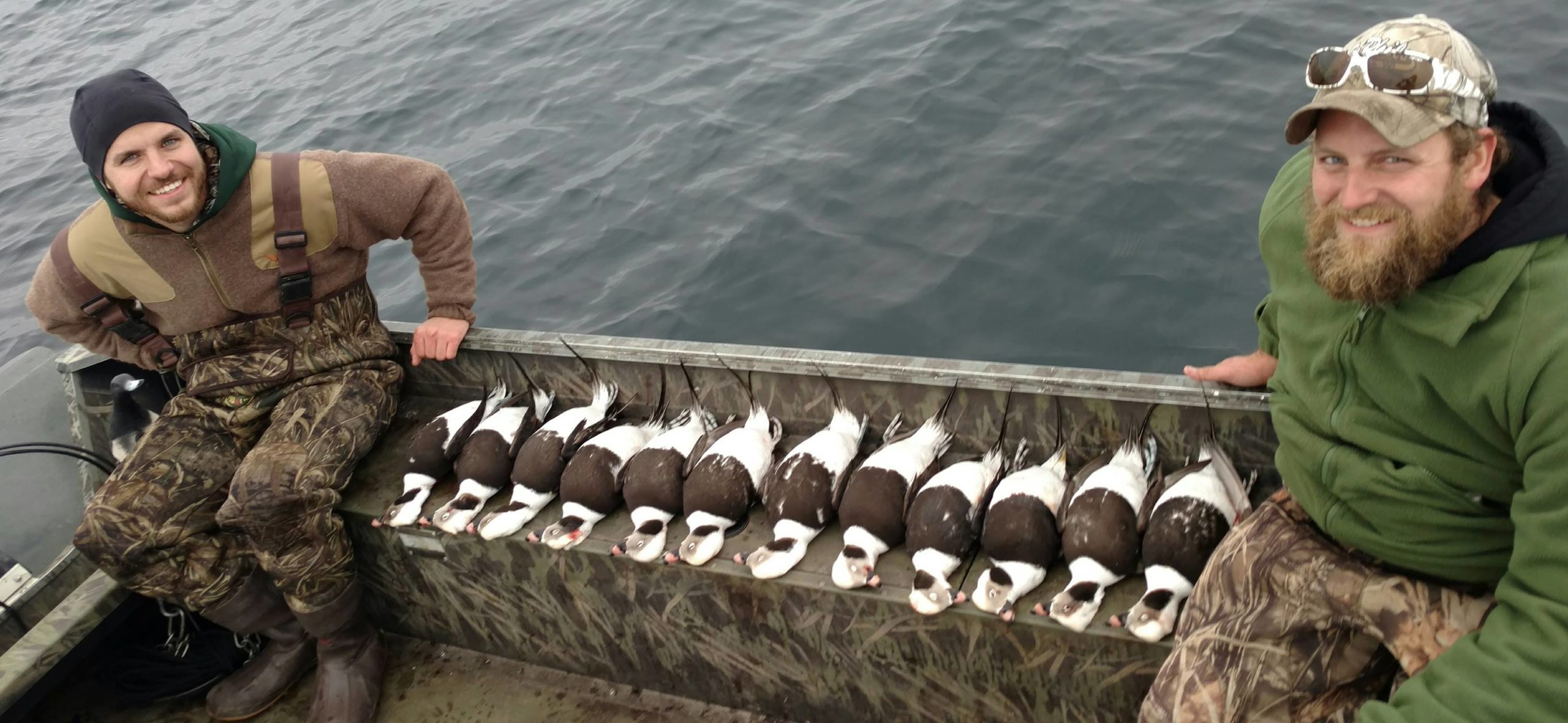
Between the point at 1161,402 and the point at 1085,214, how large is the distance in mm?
3460

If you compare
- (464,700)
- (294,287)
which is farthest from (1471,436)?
(294,287)

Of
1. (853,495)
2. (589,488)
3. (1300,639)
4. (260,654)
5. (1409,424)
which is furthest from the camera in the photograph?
(260,654)

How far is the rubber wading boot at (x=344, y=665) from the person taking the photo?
162 inches

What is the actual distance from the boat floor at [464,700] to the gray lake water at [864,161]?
274 centimetres

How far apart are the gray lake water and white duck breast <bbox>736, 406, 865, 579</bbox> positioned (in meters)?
2.31

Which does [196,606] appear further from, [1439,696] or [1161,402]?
[1439,696]

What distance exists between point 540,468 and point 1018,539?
6.17 feet

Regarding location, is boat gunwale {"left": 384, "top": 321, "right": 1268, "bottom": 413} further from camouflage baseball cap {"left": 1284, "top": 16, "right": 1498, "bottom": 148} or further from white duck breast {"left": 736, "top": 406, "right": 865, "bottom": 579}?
camouflage baseball cap {"left": 1284, "top": 16, "right": 1498, "bottom": 148}

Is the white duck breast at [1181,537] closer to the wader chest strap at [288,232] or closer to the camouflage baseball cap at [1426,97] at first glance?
the camouflage baseball cap at [1426,97]

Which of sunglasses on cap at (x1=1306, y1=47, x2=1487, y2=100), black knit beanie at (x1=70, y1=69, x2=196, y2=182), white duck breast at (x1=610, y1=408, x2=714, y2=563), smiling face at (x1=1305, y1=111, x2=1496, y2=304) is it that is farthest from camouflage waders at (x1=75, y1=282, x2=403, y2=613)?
sunglasses on cap at (x1=1306, y1=47, x2=1487, y2=100)

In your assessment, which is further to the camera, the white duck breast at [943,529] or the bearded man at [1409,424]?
the white duck breast at [943,529]

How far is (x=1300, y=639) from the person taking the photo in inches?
105

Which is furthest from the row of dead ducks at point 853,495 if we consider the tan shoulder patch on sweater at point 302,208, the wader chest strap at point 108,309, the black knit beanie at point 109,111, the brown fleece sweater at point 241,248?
the black knit beanie at point 109,111

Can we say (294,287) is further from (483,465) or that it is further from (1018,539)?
(1018,539)
